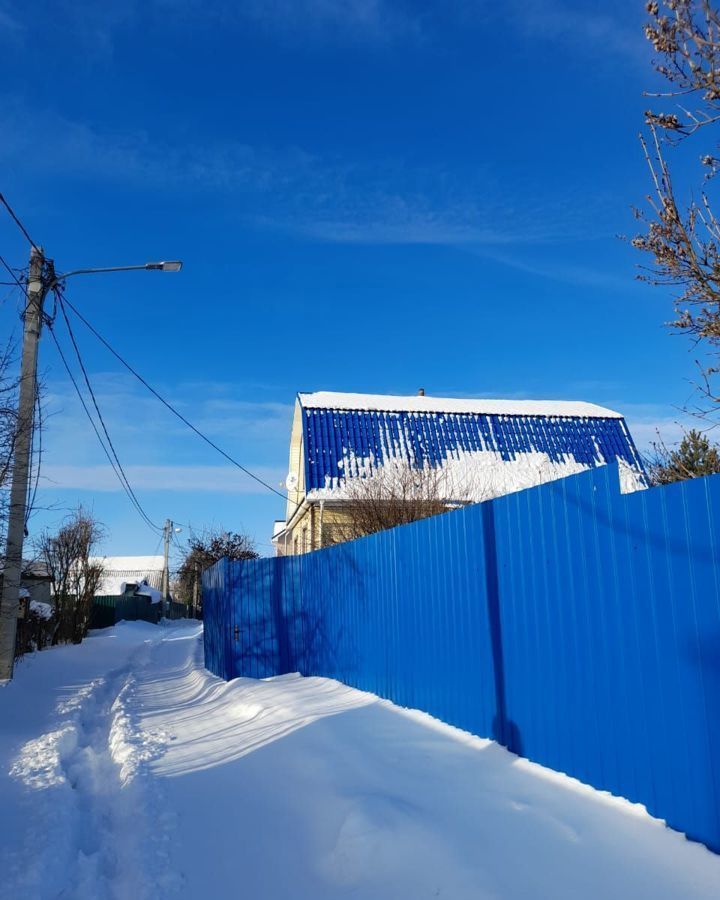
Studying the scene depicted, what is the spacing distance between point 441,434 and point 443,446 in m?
0.52

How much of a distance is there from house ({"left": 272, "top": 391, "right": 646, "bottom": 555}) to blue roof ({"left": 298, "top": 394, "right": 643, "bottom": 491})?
26mm

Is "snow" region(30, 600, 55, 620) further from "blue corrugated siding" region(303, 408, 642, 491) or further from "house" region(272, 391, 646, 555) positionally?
"blue corrugated siding" region(303, 408, 642, 491)

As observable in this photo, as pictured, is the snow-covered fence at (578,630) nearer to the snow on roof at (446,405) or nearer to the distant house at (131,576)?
the snow on roof at (446,405)

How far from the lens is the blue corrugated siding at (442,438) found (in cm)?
1803

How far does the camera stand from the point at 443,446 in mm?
18766

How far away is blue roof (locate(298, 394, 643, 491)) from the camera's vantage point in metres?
18.0

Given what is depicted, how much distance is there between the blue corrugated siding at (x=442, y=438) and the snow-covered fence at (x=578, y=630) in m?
10.5

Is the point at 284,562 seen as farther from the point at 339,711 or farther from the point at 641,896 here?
the point at 641,896

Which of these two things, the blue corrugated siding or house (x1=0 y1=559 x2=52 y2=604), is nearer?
house (x1=0 y1=559 x2=52 y2=604)

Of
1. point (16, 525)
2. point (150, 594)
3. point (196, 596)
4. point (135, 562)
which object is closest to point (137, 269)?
point (16, 525)

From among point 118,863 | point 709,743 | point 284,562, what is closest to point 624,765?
point 709,743

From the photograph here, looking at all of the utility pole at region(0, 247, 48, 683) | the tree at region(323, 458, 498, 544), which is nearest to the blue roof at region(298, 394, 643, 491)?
the tree at region(323, 458, 498, 544)

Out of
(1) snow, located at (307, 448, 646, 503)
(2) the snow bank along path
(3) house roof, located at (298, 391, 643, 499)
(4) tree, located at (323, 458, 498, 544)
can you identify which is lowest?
(2) the snow bank along path

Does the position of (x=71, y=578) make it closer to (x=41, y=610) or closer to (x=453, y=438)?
(x=41, y=610)
